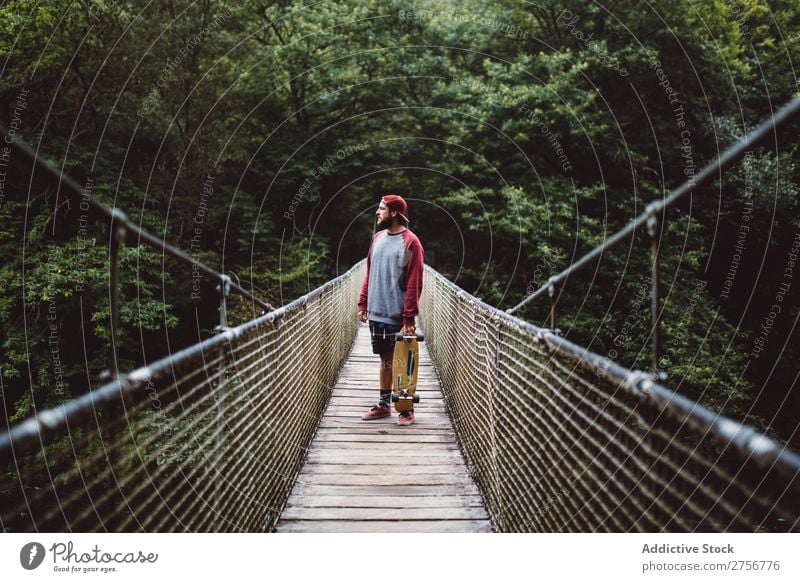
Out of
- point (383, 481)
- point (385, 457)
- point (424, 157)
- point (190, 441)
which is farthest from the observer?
point (424, 157)

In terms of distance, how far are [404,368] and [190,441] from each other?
1853 millimetres

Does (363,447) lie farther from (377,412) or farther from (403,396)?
(377,412)

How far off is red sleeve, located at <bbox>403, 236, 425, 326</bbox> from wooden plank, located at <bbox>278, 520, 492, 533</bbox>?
51.8 inches

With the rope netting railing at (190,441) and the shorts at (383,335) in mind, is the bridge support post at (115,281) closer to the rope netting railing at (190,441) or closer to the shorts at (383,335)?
the rope netting railing at (190,441)

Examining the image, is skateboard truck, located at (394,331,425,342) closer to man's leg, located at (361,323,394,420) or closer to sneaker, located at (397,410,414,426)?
man's leg, located at (361,323,394,420)

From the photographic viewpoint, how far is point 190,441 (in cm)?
181

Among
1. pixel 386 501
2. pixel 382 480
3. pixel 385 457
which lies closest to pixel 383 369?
pixel 385 457

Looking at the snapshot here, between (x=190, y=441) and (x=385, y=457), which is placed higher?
(x=190, y=441)

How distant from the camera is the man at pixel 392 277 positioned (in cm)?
339

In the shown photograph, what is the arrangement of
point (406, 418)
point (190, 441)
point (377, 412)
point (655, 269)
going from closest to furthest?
point (655, 269) < point (190, 441) < point (406, 418) < point (377, 412)

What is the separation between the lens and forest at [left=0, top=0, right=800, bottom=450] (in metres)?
9.69

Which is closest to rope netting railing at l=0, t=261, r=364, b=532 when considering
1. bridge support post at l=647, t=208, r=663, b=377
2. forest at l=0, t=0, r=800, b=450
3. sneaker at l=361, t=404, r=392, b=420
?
sneaker at l=361, t=404, r=392, b=420

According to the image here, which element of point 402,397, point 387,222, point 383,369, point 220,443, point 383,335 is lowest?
point 402,397

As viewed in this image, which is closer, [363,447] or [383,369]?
[363,447]
